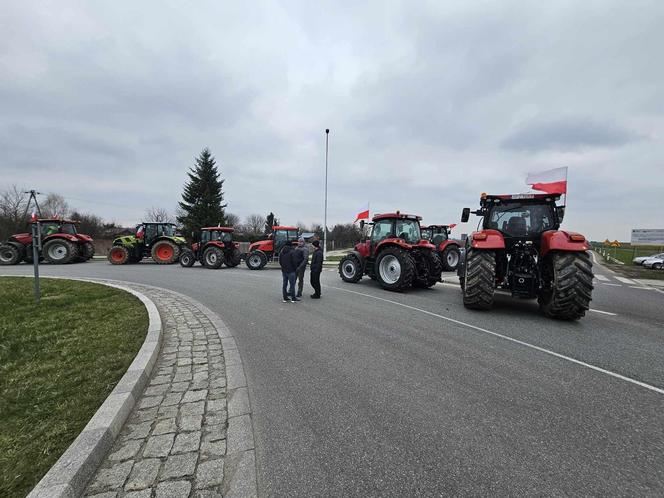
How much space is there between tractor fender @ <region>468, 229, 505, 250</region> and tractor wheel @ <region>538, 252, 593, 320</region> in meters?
0.97

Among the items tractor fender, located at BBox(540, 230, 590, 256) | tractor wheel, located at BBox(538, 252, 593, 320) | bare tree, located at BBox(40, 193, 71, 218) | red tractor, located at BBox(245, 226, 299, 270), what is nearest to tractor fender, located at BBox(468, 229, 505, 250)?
tractor fender, located at BBox(540, 230, 590, 256)

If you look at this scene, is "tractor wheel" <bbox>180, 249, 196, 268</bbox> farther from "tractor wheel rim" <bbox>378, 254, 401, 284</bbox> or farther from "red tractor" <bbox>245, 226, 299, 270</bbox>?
"tractor wheel rim" <bbox>378, 254, 401, 284</bbox>

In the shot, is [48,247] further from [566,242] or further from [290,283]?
[566,242]

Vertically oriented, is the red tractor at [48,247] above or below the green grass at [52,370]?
above

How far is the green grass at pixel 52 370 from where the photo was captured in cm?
192

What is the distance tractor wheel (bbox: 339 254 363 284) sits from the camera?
10.5 meters

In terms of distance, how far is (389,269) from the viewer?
923cm

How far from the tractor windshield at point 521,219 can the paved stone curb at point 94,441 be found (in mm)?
7323

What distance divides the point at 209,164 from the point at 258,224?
37.6 meters

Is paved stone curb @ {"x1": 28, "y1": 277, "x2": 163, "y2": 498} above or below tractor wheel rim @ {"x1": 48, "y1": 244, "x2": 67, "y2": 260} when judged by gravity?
below

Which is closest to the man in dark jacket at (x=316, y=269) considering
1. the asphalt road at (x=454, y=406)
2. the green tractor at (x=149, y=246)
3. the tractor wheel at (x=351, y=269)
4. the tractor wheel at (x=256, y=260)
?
the asphalt road at (x=454, y=406)

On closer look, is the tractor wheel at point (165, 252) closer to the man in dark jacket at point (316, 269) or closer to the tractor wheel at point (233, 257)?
the tractor wheel at point (233, 257)

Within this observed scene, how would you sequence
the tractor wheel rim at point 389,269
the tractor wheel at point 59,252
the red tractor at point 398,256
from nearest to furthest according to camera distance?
the red tractor at point 398,256 < the tractor wheel rim at point 389,269 < the tractor wheel at point 59,252

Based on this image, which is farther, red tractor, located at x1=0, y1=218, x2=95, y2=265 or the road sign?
the road sign
